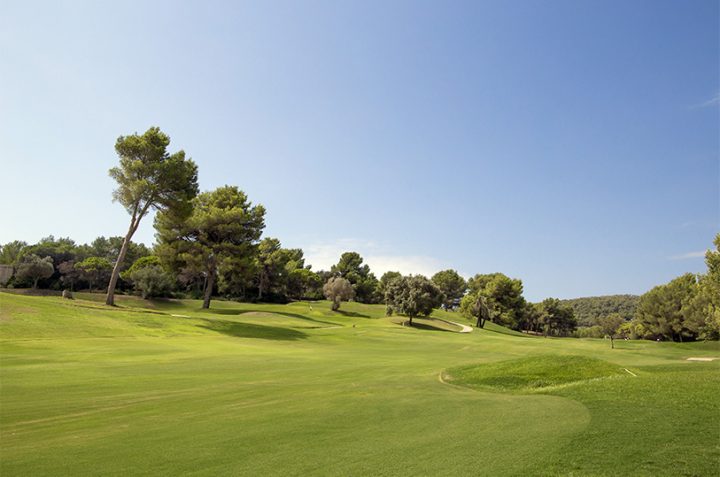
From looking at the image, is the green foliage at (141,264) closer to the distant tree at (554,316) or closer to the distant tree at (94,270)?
the distant tree at (94,270)

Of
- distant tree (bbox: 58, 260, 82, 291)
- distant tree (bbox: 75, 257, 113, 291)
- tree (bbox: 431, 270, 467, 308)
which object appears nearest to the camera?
distant tree (bbox: 75, 257, 113, 291)

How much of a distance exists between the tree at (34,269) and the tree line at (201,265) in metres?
0.16

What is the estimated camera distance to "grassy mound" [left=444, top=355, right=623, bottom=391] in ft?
43.7

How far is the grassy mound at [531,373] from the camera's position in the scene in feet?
43.7

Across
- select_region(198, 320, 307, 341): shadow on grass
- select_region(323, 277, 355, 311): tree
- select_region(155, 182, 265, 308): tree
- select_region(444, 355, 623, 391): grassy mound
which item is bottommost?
select_region(198, 320, 307, 341): shadow on grass

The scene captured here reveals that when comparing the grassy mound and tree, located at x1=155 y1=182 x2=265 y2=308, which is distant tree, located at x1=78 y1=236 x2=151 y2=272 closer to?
tree, located at x1=155 y1=182 x2=265 y2=308

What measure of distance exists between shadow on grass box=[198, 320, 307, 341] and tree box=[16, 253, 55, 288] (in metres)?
51.2

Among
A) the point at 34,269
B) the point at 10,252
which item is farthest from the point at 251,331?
the point at 10,252

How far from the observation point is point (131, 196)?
40.0 meters

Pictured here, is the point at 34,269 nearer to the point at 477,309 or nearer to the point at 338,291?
the point at 338,291

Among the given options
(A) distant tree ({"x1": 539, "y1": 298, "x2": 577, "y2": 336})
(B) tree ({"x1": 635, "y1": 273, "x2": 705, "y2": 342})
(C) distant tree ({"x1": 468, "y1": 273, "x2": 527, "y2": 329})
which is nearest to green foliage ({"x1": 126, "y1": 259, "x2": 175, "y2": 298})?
(C) distant tree ({"x1": 468, "y1": 273, "x2": 527, "y2": 329})

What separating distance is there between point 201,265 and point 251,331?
23.4m

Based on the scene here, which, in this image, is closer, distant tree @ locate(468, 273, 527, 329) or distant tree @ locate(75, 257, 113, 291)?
distant tree @ locate(75, 257, 113, 291)

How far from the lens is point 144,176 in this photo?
40.6 meters
